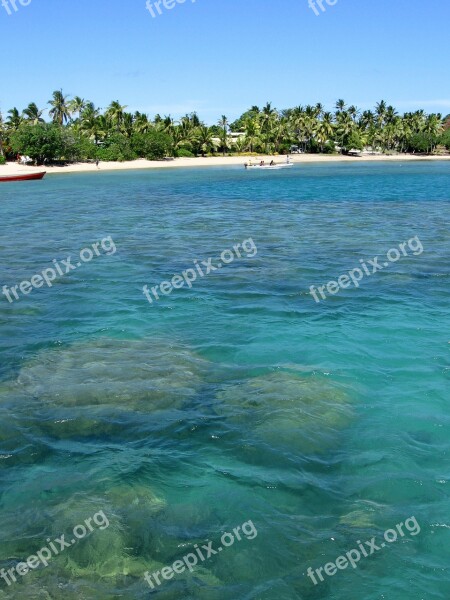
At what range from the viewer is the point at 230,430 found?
9781 millimetres

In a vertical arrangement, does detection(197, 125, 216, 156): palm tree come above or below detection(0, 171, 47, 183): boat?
above

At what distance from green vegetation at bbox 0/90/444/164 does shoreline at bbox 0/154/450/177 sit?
2.64m

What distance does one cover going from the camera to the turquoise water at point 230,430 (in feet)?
22.7

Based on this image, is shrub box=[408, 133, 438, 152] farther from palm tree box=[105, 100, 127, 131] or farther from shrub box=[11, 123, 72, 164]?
shrub box=[11, 123, 72, 164]

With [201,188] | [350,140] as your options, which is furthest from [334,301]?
[350,140]

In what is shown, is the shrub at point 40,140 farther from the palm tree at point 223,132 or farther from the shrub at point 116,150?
the palm tree at point 223,132

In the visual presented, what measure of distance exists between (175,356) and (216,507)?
533 cm

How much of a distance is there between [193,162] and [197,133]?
1103 centimetres

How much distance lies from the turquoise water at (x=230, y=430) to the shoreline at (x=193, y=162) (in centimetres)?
8471

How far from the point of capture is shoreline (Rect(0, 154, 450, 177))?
334ft

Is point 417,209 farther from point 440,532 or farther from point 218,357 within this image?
point 440,532

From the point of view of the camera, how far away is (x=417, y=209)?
43.0 metres

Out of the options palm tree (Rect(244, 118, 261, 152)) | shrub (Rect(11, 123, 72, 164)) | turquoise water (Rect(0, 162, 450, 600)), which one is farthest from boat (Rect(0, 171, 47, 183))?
palm tree (Rect(244, 118, 261, 152))

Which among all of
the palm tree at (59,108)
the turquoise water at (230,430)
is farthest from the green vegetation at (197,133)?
the turquoise water at (230,430)
